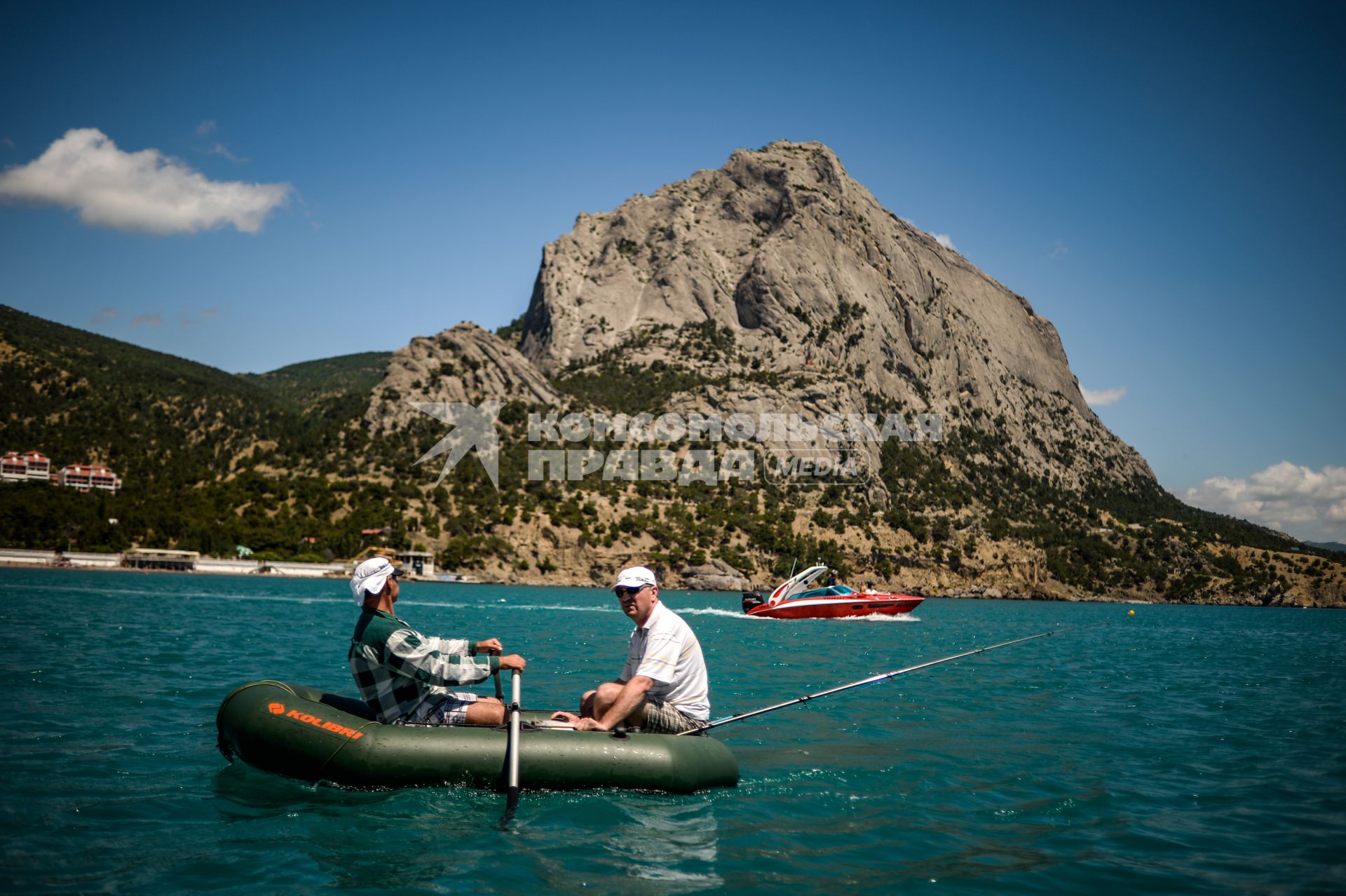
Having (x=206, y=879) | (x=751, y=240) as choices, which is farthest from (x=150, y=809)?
(x=751, y=240)

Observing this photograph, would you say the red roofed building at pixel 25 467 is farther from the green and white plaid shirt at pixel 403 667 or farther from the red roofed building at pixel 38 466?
the green and white plaid shirt at pixel 403 667

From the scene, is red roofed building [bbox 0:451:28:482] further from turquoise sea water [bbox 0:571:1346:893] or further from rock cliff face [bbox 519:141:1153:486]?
turquoise sea water [bbox 0:571:1346:893]

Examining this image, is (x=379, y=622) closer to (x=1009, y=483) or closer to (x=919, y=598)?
(x=919, y=598)

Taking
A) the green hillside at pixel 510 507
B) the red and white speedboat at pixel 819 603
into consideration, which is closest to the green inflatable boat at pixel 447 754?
the red and white speedboat at pixel 819 603

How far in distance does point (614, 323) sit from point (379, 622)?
153 m

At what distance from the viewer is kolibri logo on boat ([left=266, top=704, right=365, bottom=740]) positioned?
899 centimetres

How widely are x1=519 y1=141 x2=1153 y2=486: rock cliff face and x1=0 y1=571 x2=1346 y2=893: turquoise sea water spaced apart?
120m

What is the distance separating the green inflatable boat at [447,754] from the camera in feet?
29.1

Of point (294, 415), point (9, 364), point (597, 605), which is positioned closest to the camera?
point (597, 605)

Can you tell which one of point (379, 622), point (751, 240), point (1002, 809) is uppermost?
point (751, 240)

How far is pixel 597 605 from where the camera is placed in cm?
6291

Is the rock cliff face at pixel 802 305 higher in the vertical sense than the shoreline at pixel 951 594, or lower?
higher

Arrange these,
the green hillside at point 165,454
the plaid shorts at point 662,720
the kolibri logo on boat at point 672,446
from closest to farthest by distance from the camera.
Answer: the plaid shorts at point 662,720
the green hillside at point 165,454
the kolibri logo on boat at point 672,446

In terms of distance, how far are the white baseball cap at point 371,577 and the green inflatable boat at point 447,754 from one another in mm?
1426
